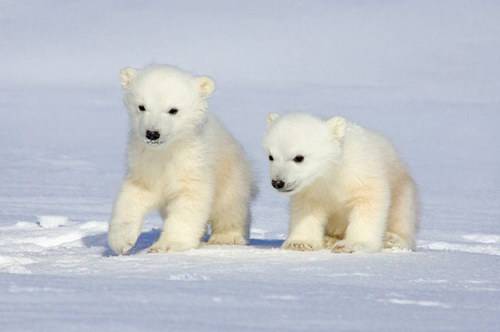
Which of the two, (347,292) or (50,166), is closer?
(347,292)

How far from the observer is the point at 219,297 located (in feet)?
14.4

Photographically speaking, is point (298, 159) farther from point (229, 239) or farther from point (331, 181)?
point (229, 239)

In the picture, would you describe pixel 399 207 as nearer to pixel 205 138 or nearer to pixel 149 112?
pixel 205 138

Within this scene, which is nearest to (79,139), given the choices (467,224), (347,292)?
(467,224)

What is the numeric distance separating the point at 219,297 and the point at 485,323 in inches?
44.5

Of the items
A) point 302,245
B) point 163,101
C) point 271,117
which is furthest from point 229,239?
point 163,101

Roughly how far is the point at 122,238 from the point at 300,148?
1.39 m

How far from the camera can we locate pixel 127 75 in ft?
24.2

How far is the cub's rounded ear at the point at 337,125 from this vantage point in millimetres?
7051

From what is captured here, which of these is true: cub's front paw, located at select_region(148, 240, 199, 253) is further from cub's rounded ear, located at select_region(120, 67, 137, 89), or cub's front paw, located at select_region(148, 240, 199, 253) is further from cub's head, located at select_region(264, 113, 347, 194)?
cub's rounded ear, located at select_region(120, 67, 137, 89)

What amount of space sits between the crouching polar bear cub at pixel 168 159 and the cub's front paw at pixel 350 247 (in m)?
0.98

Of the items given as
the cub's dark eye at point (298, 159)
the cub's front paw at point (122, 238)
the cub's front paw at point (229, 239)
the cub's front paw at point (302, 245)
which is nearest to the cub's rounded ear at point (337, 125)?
the cub's dark eye at point (298, 159)

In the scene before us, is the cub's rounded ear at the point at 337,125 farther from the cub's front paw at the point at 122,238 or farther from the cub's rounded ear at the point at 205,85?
the cub's front paw at the point at 122,238

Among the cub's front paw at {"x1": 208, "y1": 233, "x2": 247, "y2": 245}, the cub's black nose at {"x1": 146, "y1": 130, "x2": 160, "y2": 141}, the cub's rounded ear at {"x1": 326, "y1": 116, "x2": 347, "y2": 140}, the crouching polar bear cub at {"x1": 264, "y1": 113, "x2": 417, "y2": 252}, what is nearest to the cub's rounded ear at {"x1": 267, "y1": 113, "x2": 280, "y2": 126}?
the crouching polar bear cub at {"x1": 264, "y1": 113, "x2": 417, "y2": 252}
